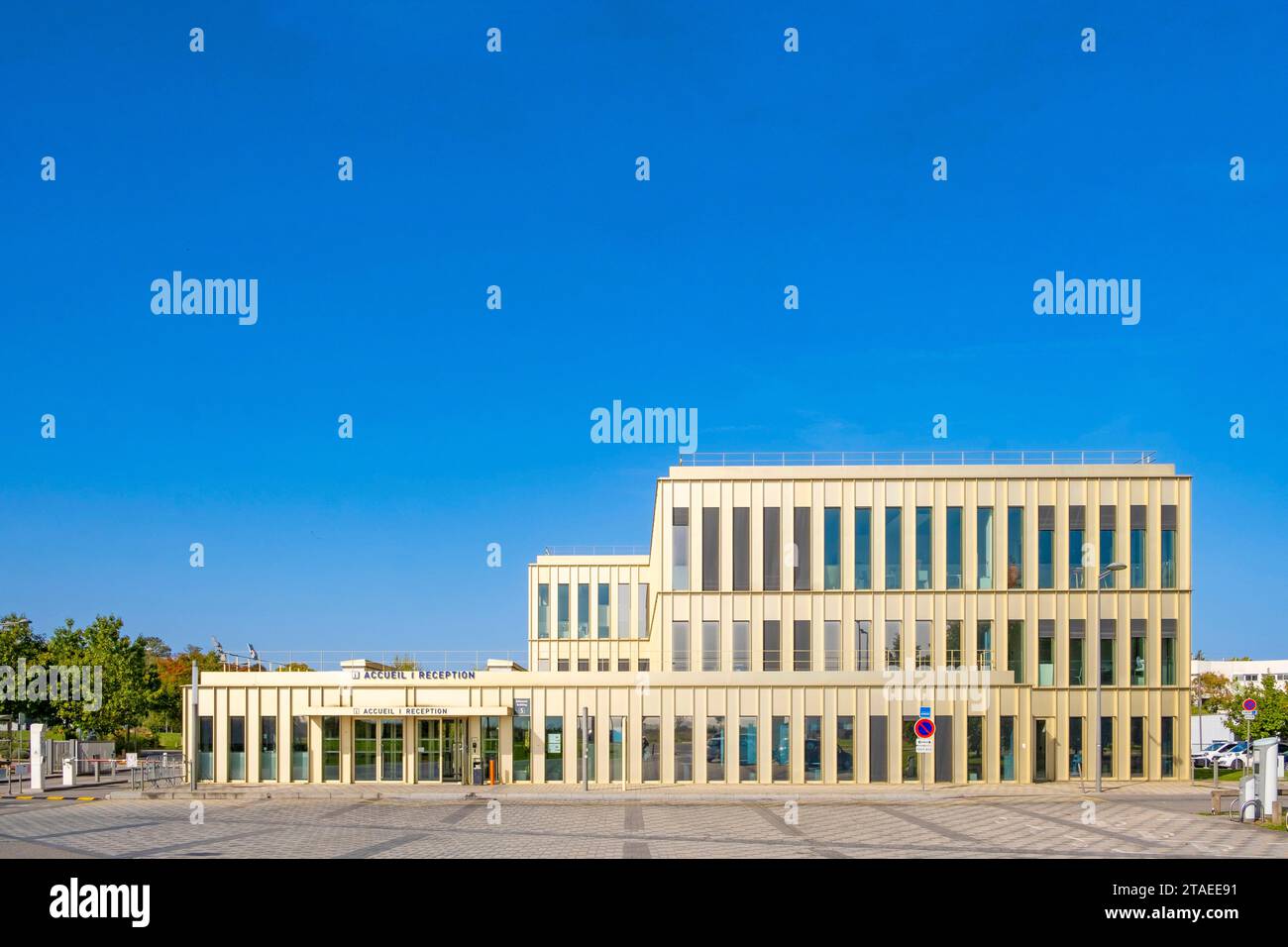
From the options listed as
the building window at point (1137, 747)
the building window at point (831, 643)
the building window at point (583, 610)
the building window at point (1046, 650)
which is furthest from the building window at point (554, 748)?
the building window at point (583, 610)

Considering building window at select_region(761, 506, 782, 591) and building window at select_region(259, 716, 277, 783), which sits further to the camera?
building window at select_region(761, 506, 782, 591)

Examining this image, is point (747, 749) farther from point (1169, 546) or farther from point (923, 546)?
point (1169, 546)

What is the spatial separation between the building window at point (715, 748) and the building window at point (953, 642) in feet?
34.8

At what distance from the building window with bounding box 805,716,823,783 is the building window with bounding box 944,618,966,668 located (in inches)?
299

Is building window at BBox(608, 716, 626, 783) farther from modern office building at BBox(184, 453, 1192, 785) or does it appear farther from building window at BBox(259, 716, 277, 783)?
building window at BBox(259, 716, 277, 783)

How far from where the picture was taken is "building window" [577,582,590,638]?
76062 millimetres

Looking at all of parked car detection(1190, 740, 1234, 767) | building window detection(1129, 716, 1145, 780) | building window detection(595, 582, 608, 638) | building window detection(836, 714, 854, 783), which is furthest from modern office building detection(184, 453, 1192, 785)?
building window detection(595, 582, 608, 638)

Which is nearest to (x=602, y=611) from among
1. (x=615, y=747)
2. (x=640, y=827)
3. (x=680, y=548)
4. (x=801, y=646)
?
(x=680, y=548)

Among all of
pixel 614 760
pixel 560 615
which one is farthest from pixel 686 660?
pixel 560 615

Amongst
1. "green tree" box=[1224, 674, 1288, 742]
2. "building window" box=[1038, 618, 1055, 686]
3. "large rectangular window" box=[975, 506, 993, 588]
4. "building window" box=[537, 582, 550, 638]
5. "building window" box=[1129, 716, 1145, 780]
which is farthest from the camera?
"building window" box=[537, 582, 550, 638]

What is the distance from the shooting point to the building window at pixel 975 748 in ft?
139

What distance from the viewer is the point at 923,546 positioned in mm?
46938
